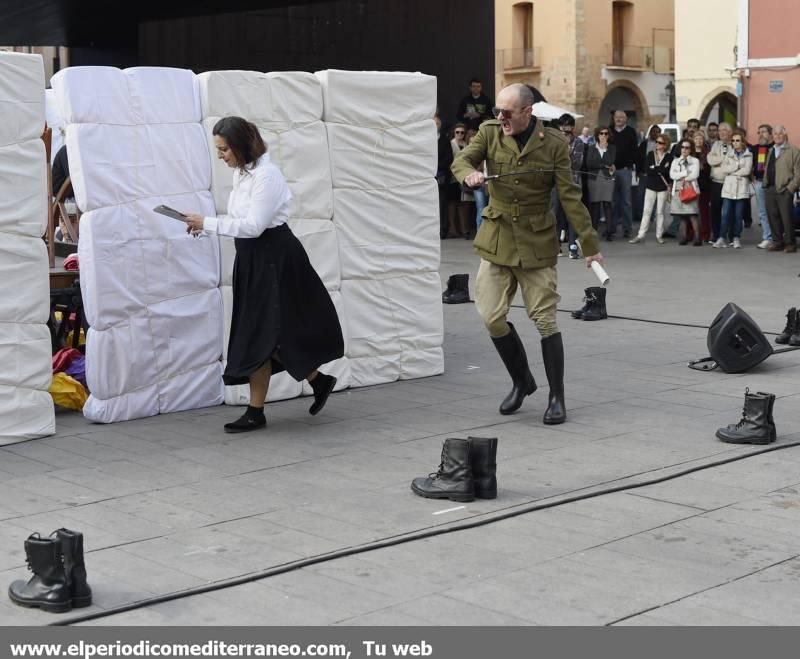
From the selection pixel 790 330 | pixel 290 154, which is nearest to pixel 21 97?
pixel 290 154

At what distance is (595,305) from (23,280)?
626 centimetres

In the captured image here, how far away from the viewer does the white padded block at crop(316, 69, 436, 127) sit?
8977 millimetres

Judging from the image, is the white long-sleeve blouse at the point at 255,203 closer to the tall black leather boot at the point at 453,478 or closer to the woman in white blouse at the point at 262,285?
the woman in white blouse at the point at 262,285

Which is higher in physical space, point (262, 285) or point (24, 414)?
point (262, 285)

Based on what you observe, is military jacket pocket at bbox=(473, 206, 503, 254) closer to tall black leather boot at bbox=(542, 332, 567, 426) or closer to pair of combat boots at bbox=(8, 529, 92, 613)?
tall black leather boot at bbox=(542, 332, 567, 426)

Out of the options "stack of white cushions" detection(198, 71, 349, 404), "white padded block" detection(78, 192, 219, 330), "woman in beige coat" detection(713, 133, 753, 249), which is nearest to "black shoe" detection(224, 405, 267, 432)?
"stack of white cushions" detection(198, 71, 349, 404)

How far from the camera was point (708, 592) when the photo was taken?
16.2 feet

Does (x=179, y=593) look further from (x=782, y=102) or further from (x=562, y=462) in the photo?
(x=782, y=102)

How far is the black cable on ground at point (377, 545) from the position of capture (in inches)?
190

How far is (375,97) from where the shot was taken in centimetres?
921

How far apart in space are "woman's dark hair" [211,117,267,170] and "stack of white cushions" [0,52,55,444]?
0.99 meters

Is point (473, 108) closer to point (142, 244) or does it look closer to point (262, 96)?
point (262, 96)

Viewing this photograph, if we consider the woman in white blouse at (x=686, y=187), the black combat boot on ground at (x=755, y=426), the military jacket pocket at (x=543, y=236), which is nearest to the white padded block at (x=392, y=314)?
the military jacket pocket at (x=543, y=236)

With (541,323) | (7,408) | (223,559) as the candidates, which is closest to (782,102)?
(541,323)
